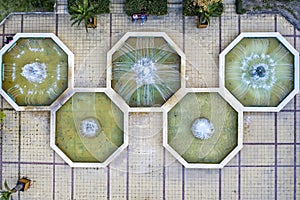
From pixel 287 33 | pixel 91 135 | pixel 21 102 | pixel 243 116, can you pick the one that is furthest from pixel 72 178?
pixel 287 33

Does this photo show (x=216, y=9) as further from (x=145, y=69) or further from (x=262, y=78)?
(x=145, y=69)

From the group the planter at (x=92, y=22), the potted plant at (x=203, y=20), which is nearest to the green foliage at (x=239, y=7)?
the potted plant at (x=203, y=20)

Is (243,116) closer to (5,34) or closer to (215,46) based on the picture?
(215,46)

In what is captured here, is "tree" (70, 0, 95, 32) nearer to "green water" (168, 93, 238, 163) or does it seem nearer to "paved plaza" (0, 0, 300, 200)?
"paved plaza" (0, 0, 300, 200)

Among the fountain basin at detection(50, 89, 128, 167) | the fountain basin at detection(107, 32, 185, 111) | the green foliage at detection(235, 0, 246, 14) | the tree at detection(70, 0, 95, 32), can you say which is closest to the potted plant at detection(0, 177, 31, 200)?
the fountain basin at detection(50, 89, 128, 167)

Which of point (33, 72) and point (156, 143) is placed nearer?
point (156, 143)

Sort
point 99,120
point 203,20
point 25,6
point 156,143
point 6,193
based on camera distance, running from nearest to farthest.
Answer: point 6,193
point 203,20
point 156,143
point 99,120
point 25,6

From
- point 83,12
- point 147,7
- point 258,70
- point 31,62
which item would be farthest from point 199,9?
point 31,62

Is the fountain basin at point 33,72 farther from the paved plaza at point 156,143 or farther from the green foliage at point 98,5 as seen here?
the green foliage at point 98,5
